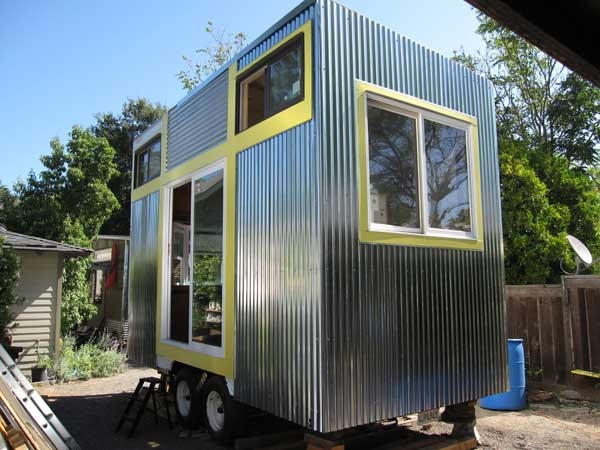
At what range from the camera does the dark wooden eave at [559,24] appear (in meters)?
1.47

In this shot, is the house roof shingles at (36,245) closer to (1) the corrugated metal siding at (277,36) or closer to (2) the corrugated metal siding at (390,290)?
(1) the corrugated metal siding at (277,36)

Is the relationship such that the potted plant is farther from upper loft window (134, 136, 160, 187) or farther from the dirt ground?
upper loft window (134, 136, 160, 187)

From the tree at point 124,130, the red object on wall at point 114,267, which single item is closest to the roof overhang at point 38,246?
the red object on wall at point 114,267

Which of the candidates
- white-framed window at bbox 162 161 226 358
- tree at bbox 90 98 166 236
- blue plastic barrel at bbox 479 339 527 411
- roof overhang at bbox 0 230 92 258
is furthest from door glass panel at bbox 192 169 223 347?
tree at bbox 90 98 166 236

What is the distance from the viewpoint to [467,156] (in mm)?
4969

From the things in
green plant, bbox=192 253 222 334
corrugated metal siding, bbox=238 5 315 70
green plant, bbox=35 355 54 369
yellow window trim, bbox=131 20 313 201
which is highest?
corrugated metal siding, bbox=238 5 315 70

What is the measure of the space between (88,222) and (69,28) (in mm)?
6638

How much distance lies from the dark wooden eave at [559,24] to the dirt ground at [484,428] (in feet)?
14.7

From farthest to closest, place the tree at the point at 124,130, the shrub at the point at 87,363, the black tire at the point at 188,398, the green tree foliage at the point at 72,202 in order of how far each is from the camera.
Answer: the tree at the point at 124,130
the green tree foliage at the point at 72,202
the shrub at the point at 87,363
the black tire at the point at 188,398

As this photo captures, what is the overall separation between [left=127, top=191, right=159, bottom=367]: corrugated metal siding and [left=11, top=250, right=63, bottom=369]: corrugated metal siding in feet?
10.3

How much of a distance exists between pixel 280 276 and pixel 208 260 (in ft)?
5.71

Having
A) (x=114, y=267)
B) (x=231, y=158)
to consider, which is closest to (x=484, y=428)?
(x=231, y=158)

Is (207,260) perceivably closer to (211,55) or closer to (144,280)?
(144,280)

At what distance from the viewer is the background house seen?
30.0ft
